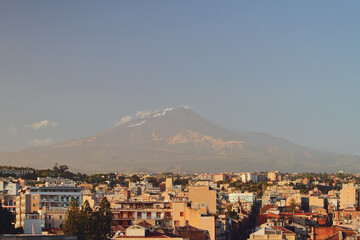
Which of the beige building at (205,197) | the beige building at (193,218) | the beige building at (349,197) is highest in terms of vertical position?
the beige building at (205,197)

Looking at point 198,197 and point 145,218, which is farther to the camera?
point 198,197

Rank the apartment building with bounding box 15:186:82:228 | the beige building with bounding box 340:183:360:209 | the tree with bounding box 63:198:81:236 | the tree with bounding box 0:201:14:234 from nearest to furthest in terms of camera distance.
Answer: the tree with bounding box 63:198:81:236
the tree with bounding box 0:201:14:234
the apartment building with bounding box 15:186:82:228
the beige building with bounding box 340:183:360:209

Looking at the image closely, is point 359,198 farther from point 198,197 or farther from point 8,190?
point 198,197

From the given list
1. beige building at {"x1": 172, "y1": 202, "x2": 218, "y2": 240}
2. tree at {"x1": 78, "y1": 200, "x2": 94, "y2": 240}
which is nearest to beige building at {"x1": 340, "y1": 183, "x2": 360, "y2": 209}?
beige building at {"x1": 172, "y1": 202, "x2": 218, "y2": 240}

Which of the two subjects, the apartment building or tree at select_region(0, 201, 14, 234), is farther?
the apartment building

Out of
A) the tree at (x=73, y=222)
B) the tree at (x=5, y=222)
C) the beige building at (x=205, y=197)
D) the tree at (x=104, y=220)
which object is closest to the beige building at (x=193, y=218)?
the beige building at (x=205, y=197)

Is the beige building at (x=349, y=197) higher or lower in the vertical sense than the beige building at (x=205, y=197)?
lower

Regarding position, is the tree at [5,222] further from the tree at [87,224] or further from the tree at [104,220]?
the tree at [104,220]

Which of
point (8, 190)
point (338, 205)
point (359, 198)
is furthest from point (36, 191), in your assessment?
point (359, 198)

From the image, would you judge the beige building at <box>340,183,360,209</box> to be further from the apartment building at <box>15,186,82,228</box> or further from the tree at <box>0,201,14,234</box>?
the tree at <box>0,201,14,234</box>

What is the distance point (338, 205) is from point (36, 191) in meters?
82.2

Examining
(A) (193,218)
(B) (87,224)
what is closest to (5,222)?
(B) (87,224)

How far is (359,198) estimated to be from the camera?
17525 cm

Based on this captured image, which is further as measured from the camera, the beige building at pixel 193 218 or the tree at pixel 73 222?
the beige building at pixel 193 218
